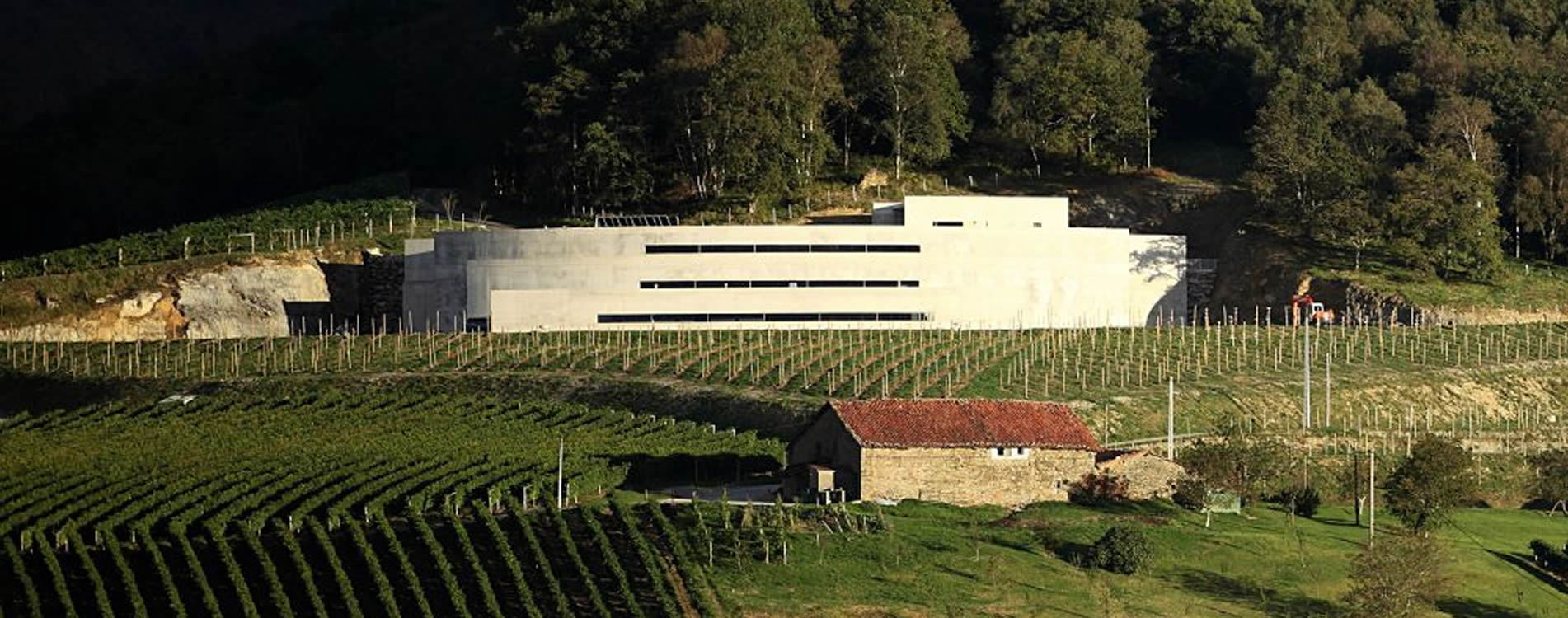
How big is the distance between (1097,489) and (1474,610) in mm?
12359

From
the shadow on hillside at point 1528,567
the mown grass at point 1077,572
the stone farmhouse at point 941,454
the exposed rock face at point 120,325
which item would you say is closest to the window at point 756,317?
the exposed rock face at point 120,325

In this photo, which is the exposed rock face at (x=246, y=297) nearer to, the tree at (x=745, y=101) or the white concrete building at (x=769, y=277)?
the white concrete building at (x=769, y=277)

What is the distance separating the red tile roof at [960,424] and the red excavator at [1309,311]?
112 ft

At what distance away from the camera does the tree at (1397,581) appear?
81.8 metres

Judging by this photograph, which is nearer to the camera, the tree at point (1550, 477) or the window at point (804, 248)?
the tree at point (1550, 477)

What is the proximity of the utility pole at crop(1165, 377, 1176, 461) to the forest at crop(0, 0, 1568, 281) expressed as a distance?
26.6m

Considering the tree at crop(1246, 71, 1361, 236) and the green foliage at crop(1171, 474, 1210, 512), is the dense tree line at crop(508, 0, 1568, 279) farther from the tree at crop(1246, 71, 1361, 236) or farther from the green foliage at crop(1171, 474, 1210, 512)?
the green foliage at crop(1171, 474, 1210, 512)

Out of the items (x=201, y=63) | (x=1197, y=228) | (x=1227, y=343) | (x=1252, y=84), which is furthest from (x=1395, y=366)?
(x=201, y=63)

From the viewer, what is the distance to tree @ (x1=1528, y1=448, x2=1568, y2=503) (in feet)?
327

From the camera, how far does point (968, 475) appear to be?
3629 inches

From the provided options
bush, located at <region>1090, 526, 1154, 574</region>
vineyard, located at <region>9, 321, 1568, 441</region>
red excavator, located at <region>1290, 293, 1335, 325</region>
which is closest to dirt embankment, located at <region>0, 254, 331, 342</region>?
vineyard, located at <region>9, 321, 1568, 441</region>

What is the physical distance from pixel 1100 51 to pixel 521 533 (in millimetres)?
70286

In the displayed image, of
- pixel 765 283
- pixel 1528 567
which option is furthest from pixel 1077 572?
pixel 765 283

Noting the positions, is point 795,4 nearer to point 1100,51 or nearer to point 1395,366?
point 1100,51
